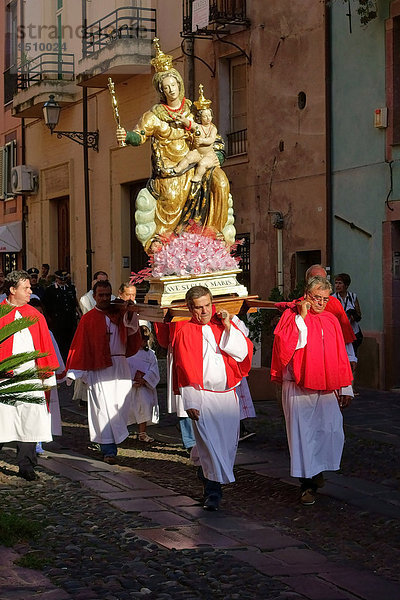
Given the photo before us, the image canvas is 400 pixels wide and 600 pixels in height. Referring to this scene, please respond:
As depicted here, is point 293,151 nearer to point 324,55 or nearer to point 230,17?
point 324,55

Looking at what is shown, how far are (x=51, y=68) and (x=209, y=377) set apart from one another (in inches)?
784

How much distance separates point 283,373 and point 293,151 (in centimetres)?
976

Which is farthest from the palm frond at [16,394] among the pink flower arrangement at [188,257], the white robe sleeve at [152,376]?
the white robe sleeve at [152,376]

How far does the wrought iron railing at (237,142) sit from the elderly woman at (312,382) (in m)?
11.1

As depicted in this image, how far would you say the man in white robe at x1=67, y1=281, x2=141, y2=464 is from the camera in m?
10.5

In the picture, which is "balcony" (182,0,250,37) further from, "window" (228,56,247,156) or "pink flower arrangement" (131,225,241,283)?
"pink flower arrangement" (131,225,241,283)

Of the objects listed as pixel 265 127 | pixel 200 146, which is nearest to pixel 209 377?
pixel 200 146

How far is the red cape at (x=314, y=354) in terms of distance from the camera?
8461 millimetres

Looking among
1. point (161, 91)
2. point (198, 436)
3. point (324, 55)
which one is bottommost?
point (198, 436)

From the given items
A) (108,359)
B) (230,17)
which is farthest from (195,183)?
(230,17)

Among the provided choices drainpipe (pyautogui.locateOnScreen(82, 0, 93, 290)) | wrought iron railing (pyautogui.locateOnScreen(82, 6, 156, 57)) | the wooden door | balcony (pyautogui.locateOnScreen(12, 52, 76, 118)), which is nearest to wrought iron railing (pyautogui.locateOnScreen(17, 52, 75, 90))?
balcony (pyautogui.locateOnScreen(12, 52, 76, 118))

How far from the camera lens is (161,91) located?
34.4ft

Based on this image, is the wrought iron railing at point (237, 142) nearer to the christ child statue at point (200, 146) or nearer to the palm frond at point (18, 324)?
the christ child statue at point (200, 146)

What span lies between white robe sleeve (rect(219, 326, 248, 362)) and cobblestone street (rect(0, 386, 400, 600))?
1.16 meters
